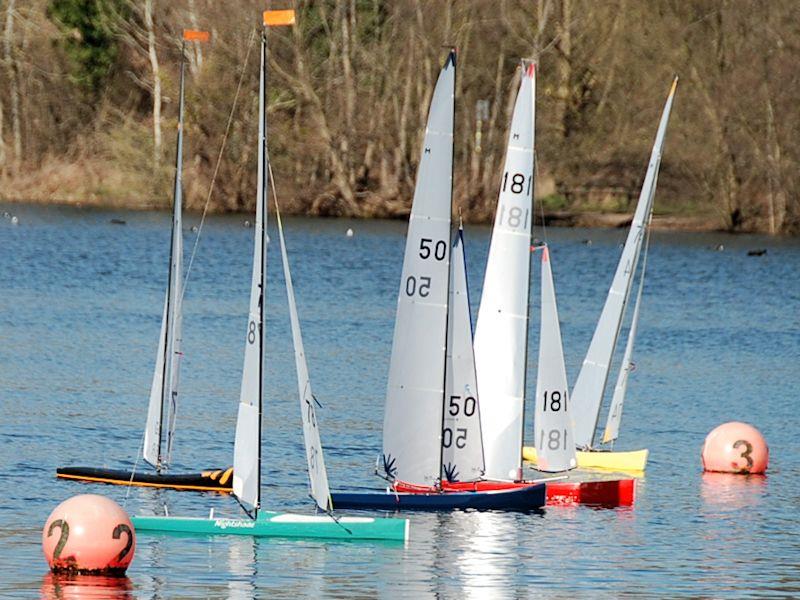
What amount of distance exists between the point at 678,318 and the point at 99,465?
32074 mm

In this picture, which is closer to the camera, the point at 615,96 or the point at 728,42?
the point at 728,42

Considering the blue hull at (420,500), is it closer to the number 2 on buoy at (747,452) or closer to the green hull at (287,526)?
the green hull at (287,526)

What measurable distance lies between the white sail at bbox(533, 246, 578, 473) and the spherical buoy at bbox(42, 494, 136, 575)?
26.9 feet

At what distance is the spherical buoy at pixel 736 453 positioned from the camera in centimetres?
3016

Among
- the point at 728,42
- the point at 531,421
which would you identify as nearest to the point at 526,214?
the point at 531,421

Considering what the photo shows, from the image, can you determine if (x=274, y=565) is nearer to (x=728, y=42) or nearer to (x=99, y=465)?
(x=99, y=465)

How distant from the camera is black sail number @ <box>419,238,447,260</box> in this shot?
23250mm

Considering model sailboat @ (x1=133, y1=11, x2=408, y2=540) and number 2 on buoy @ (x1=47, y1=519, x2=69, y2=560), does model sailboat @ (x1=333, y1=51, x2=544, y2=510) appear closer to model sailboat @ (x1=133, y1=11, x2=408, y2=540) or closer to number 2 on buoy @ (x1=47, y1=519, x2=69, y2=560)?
model sailboat @ (x1=133, y1=11, x2=408, y2=540)

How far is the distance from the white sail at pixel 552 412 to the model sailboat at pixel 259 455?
4.40m

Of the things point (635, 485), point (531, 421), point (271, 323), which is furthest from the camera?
point (271, 323)

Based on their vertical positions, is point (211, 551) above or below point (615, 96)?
below

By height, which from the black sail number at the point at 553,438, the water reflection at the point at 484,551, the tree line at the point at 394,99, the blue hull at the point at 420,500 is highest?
the tree line at the point at 394,99

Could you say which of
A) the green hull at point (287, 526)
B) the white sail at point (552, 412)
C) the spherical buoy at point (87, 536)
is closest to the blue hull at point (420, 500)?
the green hull at point (287, 526)

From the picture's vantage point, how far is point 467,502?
2478cm
